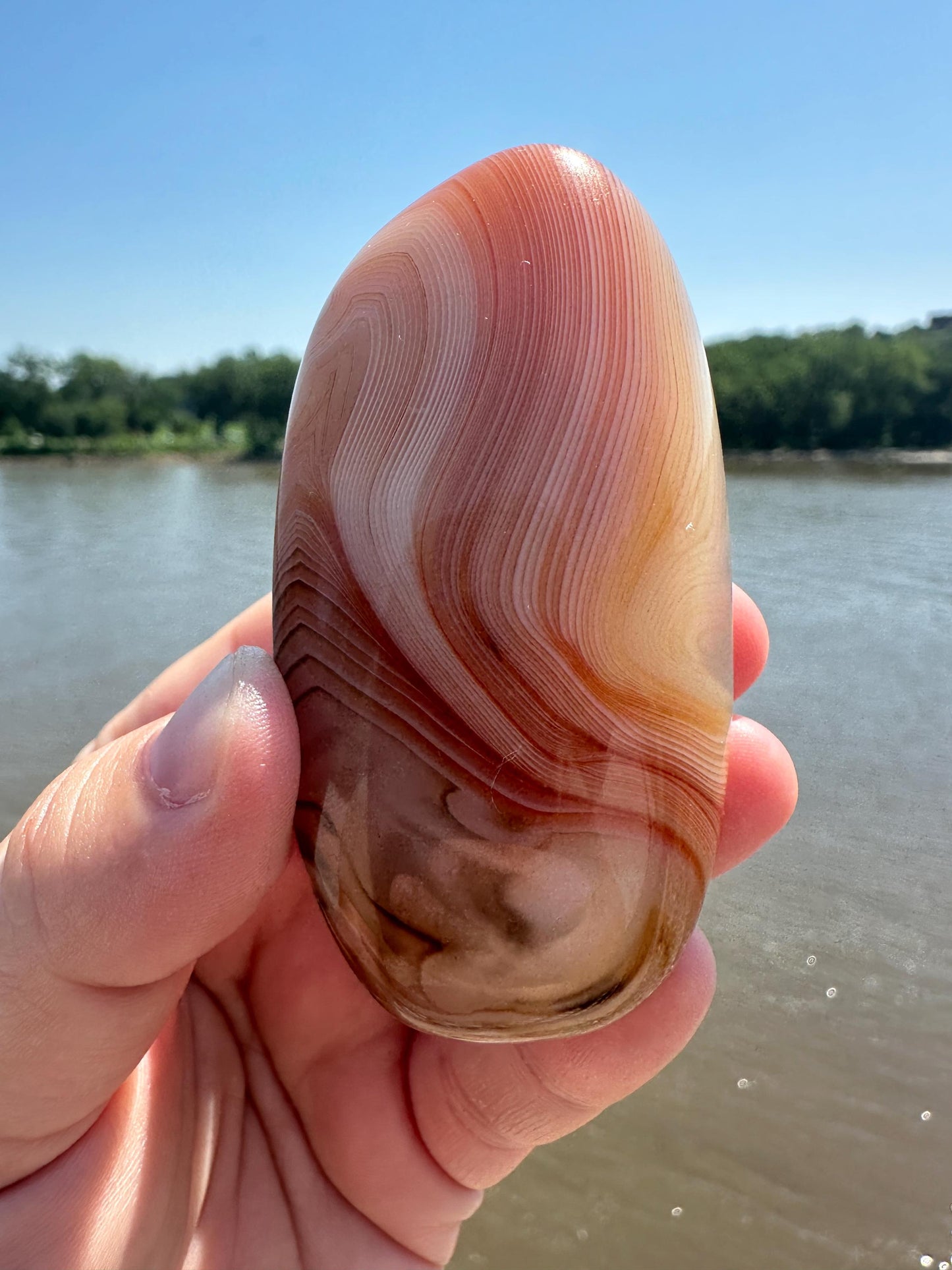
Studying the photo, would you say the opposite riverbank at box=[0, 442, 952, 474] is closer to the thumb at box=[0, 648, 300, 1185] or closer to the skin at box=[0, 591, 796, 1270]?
the skin at box=[0, 591, 796, 1270]

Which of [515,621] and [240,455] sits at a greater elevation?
[240,455]

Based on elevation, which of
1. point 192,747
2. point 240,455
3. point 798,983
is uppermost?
point 240,455

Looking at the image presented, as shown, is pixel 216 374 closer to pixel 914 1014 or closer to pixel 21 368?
pixel 21 368

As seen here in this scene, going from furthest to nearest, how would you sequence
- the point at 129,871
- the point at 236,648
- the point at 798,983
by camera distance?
the point at 798,983, the point at 236,648, the point at 129,871

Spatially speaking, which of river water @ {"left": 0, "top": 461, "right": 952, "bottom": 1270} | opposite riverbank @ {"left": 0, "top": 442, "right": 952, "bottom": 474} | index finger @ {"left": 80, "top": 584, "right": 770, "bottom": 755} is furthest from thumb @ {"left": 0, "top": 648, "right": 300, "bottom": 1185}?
opposite riverbank @ {"left": 0, "top": 442, "right": 952, "bottom": 474}

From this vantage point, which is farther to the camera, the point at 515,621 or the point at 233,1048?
the point at 233,1048

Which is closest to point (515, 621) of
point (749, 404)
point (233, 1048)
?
point (233, 1048)

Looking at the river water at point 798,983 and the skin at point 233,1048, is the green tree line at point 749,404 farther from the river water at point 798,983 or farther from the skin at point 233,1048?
the skin at point 233,1048

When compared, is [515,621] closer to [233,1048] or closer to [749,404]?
[233,1048]
